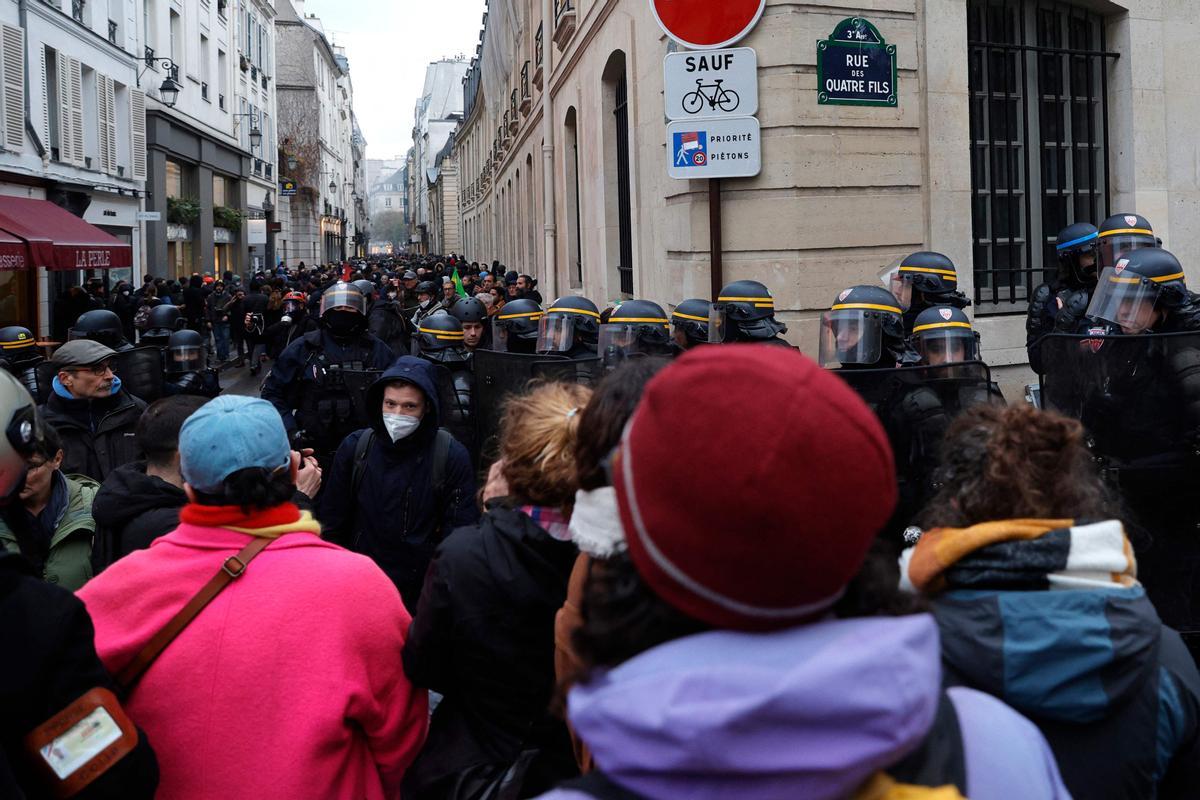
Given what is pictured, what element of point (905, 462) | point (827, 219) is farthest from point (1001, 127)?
point (905, 462)

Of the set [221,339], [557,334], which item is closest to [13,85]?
[221,339]

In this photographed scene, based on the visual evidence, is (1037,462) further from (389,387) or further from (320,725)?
(389,387)

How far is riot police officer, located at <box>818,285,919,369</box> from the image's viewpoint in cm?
504

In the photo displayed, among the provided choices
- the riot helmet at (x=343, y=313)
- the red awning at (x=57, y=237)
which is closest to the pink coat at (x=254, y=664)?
the riot helmet at (x=343, y=313)

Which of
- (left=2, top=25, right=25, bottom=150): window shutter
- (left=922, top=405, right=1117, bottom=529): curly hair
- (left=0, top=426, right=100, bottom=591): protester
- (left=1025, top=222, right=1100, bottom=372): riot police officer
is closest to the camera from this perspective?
(left=922, top=405, right=1117, bottom=529): curly hair

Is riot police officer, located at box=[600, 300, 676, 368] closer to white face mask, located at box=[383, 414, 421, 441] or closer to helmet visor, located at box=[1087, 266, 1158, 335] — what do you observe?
white face mask, located at box=[383, 414, 421, 441]

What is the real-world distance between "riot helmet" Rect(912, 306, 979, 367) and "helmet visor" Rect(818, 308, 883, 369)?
20 cm

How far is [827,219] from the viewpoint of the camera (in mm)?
8008

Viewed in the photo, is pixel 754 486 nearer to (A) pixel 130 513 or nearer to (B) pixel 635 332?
(A) pixel 130 513

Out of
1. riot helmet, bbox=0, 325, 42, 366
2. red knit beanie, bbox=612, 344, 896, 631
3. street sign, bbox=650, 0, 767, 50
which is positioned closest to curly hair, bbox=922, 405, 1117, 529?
red knit beanie, bbox=612, 344, 896, 631

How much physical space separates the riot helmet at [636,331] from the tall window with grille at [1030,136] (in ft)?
12.2

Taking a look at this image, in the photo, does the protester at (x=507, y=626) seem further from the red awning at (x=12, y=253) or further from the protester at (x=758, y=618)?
the red awning at (x=12, y=253)

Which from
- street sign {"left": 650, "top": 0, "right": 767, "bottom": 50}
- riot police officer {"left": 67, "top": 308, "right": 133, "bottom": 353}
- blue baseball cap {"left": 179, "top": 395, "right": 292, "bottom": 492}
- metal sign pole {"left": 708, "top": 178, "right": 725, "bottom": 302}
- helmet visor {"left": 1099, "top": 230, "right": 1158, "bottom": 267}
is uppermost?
street sign {"left": 650, "top": 0, "right": 767, "bottom": 50}

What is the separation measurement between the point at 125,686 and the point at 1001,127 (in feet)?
27.5
